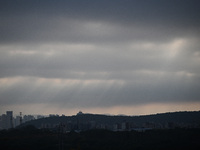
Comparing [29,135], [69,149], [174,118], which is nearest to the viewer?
[69,149]

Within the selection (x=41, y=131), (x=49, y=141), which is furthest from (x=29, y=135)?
(x=49, y=141)

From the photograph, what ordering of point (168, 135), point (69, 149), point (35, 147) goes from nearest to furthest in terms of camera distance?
A: point (69, 149)
point (35, 147)
point (168, 135)

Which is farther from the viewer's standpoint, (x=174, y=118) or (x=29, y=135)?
(x=174, y=118)

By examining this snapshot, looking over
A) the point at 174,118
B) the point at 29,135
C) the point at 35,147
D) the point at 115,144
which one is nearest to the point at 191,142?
the point at 115,144

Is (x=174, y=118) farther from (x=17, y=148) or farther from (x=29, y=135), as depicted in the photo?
(x=17, y=148)

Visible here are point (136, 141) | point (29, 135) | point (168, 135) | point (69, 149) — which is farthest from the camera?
point (29, 135)

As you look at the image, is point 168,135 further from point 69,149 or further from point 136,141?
point 69,149

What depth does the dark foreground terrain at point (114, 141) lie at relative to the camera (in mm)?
84000

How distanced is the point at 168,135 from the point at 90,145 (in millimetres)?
20186

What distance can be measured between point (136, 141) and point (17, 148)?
84.5 feet

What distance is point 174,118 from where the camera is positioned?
200 metres

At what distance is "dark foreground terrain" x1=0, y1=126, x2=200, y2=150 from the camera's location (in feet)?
276

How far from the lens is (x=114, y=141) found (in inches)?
3711

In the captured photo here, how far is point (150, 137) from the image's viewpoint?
98000 millimetres
